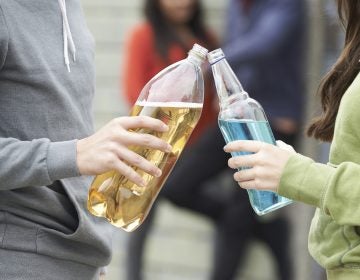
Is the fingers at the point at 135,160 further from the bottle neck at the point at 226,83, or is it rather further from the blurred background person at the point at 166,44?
the blurred background person at the point at 166,44

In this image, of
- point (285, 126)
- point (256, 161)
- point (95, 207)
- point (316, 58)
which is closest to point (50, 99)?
point (95, 207)

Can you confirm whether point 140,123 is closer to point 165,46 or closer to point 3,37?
point 3,37

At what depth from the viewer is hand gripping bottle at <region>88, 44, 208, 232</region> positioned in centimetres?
208

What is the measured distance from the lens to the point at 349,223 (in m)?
1.94

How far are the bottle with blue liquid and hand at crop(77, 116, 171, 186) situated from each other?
165mm

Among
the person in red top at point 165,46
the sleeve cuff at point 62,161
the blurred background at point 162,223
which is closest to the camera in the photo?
the sleeve cuff at point 62,161

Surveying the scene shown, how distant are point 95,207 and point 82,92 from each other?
11.8 inches

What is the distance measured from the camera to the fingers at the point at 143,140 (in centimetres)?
198

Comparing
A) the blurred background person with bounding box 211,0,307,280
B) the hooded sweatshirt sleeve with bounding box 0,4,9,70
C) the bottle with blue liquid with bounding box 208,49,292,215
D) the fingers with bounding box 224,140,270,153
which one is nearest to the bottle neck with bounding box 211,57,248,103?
the bottle with blue liquid with bounding box 208,49,292,215

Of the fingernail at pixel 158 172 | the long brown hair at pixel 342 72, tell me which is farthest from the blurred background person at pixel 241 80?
the fingernail at pixel 158 172

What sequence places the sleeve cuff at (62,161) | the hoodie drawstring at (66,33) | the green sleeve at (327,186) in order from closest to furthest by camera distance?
1. the green sleeve at (327,186)
2. the sleeve cuff at (62,161)
3. the hoodie drawstring at (66,33)

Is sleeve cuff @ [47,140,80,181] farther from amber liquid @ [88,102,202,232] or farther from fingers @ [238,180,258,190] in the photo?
fingers @ [238,180,258,190]

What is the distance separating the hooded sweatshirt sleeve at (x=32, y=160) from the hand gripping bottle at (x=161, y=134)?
100mm

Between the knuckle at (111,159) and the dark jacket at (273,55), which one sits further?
the dark jacket at (273,55)
